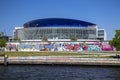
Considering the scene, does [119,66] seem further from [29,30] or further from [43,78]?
[29,30]

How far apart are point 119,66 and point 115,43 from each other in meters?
15.8

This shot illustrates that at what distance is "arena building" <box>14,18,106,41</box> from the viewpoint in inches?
6708

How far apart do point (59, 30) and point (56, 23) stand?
577 inches

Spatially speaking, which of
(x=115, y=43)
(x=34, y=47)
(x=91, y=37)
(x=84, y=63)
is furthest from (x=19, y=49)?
(x=91, y=37)

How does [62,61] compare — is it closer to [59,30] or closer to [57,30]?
[59,30]

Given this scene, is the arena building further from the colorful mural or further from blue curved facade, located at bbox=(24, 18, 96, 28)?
the colorful mural

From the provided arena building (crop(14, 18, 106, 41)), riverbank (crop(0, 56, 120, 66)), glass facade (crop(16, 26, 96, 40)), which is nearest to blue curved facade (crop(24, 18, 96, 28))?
arena building (crop(14, 18, 106, 41))

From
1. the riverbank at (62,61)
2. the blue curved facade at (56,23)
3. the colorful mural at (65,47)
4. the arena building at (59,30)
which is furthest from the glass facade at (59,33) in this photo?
the riverbank at (62,61)

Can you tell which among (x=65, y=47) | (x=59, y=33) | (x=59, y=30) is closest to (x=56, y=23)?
(x=59, y=30)

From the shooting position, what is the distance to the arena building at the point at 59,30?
170375mm

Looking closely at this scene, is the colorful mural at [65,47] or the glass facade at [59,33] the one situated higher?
the glass facade at [59,33]

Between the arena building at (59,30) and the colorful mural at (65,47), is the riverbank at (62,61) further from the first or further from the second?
the arena building at (59,30)

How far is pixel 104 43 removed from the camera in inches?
4144

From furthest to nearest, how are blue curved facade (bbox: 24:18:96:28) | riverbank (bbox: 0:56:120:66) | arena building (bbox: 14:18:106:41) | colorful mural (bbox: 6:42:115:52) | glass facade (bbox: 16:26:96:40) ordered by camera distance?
blue curved facade (bbox: 24:18:96:28) → arena building (bbox: 14:18:106:41) → glass facade (bbox: 16:26:96:40) → colorful mural (bbox: 6:42:115:52) → riverbank (bbox: 0:56:120:66)
